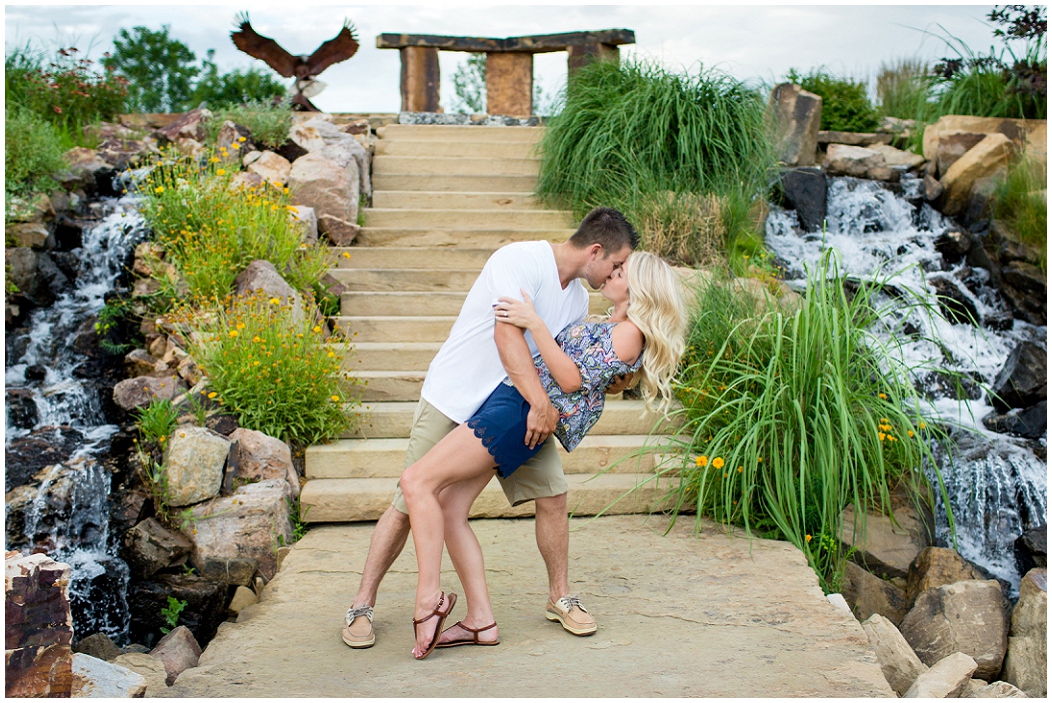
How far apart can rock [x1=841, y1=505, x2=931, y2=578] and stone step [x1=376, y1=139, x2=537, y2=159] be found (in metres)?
5.68

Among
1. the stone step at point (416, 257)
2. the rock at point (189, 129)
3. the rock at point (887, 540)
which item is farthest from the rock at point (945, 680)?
the rock at point (189, 129)

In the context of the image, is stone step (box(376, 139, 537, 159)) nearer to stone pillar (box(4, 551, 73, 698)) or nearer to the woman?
the woman

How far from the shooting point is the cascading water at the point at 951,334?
554 cm

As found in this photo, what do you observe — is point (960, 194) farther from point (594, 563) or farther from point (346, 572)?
point (346, 572)

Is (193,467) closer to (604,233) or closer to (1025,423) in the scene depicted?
(604,233)

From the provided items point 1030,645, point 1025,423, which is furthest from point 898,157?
point 1030,645

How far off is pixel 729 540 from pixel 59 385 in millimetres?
4481

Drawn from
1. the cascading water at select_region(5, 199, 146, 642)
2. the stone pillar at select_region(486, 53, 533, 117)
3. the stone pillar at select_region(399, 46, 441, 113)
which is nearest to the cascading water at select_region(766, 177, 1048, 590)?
the cascading water at select_region(5, 199, 146, 642)

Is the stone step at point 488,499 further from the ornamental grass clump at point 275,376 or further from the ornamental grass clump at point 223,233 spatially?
the ornamental grass clump at point 223,233

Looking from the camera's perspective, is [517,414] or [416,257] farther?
[416,257]

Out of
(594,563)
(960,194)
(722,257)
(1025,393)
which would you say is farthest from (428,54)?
(594,563)

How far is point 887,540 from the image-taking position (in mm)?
4797

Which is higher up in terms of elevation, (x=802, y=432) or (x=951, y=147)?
(x=951, y=147)

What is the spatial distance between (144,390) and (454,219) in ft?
11.2
